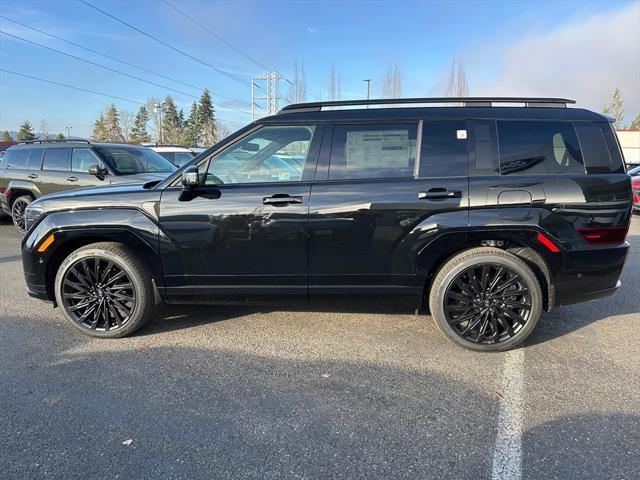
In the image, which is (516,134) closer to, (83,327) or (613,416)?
(613,416)

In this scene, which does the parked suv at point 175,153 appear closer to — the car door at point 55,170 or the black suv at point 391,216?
the car door at point 55,170

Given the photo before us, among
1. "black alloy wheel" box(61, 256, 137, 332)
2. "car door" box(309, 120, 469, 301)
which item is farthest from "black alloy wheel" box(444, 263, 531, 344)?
"black alloy wheel" box(61, 256, 137, 332)

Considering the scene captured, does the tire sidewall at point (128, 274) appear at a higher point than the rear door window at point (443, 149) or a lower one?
lower

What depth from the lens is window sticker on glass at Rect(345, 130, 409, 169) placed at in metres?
3.55

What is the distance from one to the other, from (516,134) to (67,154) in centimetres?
802

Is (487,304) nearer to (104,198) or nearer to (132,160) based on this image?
(104,198)

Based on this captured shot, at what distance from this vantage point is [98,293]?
12.6 feet

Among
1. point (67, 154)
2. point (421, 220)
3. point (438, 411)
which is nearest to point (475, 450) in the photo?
point (438, 411)

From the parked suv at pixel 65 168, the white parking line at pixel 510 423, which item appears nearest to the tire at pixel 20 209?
the parked suv at pixel 65 168

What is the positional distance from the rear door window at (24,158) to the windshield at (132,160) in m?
1.83

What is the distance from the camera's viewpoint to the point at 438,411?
279cm

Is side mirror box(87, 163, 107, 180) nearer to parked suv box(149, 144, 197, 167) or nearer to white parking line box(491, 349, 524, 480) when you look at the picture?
parked suv box(149, 144, 197, 167)

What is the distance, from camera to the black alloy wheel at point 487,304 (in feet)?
11.5

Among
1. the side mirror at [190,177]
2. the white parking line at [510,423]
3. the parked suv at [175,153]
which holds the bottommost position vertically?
the white parking line at [510,423]
